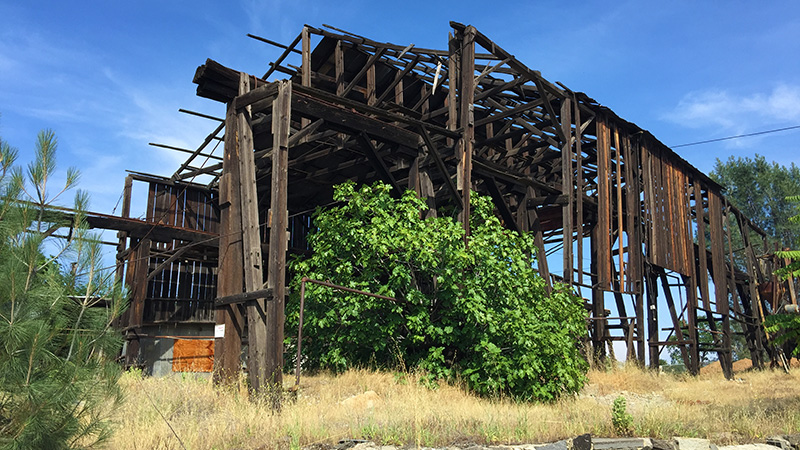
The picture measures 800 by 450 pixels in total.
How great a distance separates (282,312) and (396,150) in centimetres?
549

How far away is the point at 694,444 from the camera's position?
882 cm

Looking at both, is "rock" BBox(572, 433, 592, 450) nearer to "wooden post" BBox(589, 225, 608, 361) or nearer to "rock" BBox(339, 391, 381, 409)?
"rock" BBox(339, 391, 381, 409)

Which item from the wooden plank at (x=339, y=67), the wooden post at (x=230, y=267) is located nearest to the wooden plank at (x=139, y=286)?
the wooden plank at (x=339, y=67)

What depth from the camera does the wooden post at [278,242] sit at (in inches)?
411

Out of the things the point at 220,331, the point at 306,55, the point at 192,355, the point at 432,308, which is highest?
the point at 306,55

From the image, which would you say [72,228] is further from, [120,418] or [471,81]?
[471,81]

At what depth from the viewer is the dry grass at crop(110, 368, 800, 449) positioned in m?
7.77

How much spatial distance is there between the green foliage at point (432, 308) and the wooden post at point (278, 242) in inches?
76.1

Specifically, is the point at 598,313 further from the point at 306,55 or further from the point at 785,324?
the point at 306,55

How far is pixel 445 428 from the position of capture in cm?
843

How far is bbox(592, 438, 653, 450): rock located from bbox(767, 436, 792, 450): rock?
2.17 metres

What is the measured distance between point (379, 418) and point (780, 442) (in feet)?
19.2

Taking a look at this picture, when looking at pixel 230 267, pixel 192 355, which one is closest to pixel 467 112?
pixel 230 267

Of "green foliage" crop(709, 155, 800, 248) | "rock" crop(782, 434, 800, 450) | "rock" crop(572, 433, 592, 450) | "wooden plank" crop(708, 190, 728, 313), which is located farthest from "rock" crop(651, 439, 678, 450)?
"green foliage" crop(709, 155, 800, 248)
